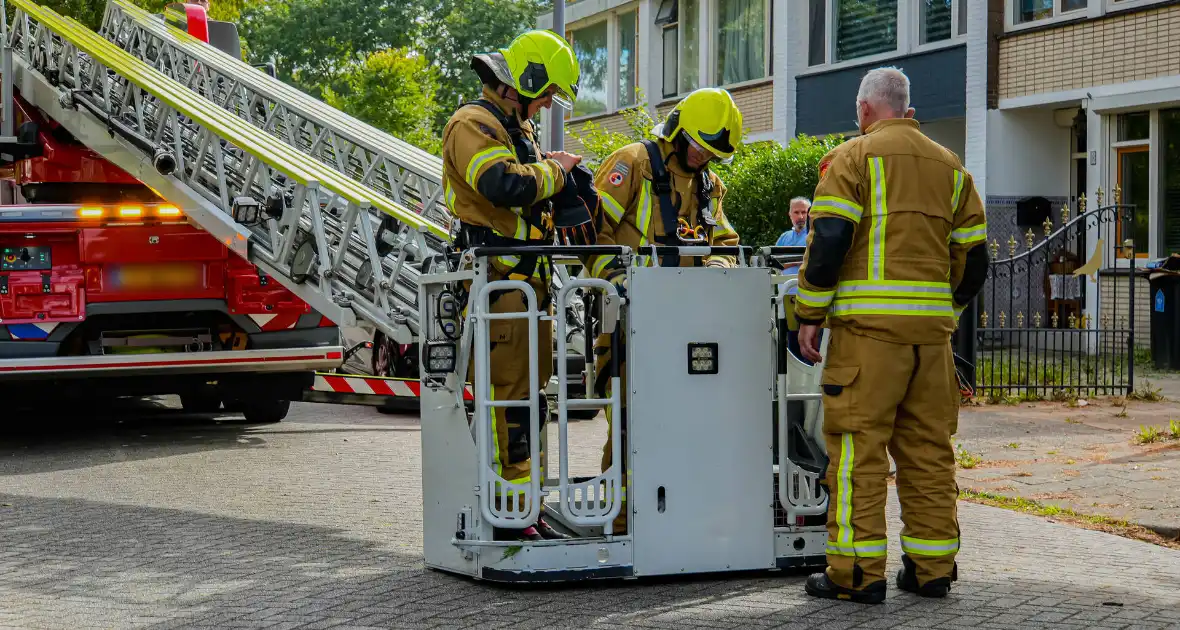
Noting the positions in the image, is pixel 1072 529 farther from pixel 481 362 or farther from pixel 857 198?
pixel 481 362

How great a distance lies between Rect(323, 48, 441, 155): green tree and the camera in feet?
98.8

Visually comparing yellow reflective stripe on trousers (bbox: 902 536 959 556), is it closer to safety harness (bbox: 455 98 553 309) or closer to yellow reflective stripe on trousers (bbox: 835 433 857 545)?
yellow reflective stripe on trousers (bbox: 835 433 857 545)

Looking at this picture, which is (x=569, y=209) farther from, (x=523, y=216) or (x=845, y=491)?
(x=845, y=491)

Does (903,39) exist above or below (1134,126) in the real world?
above

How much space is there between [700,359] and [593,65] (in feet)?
86.7

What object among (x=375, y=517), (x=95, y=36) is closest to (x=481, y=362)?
(x=375, y=517)

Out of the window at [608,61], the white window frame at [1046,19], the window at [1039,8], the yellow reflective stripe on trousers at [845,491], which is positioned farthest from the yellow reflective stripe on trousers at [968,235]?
the window at [608,61]

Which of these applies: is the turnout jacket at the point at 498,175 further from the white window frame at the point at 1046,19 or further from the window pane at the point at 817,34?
the window pane at the point at 817,34

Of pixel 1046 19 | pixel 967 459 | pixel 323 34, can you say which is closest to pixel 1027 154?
pixel 1046 19

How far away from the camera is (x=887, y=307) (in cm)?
480

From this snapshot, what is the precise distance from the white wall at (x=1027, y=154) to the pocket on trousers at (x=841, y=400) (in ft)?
45.8

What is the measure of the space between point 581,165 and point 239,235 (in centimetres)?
360

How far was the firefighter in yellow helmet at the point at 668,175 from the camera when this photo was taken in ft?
18.8

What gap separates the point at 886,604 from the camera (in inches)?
189
